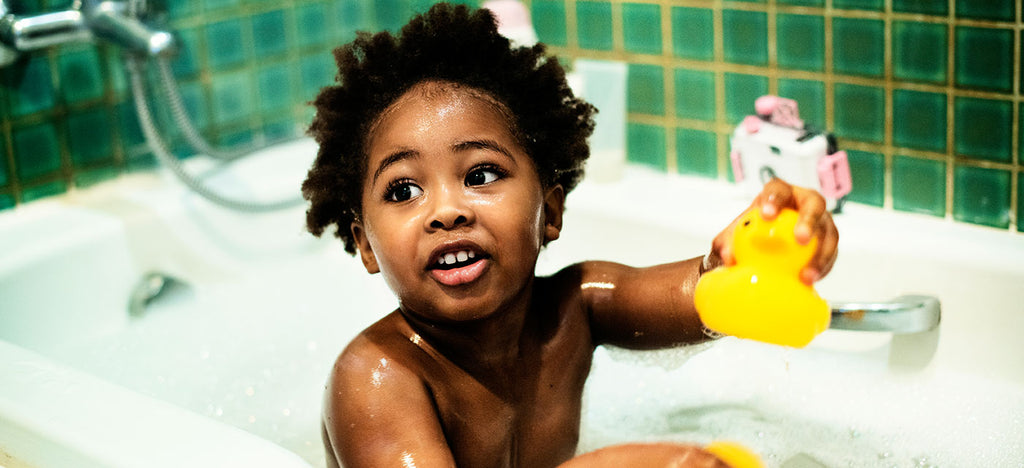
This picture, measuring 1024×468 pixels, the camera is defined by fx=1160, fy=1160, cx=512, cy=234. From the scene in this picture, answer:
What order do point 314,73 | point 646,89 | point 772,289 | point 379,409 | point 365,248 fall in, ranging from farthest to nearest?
point 314,73 < point 646,89 < point 365,248 < point 379,409 < point 772,289

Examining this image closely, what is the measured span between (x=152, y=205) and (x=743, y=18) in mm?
843

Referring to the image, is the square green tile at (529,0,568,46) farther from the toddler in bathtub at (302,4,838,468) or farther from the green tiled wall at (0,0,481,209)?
the toddler in bathtub at (302,4,838,468)

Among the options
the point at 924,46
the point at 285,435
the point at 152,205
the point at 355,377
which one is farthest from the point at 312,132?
the point at 924,46

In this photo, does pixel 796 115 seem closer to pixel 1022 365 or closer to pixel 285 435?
pixel 1022 365

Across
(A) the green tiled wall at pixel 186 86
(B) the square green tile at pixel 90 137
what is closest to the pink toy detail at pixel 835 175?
(A) the green tiled wall at pixel 186 86

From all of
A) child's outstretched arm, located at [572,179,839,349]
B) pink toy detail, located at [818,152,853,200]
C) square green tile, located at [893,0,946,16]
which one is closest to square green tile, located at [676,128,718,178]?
pink toy detail, located at [818,152,853,200]

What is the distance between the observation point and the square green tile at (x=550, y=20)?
5.63 ft

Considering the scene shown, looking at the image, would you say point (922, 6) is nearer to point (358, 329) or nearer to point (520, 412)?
point (520, 412)

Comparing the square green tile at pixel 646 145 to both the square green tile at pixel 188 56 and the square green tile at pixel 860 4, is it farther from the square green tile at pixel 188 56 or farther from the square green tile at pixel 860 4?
the square green tile at pixel 188 56

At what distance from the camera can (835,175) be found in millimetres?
1401

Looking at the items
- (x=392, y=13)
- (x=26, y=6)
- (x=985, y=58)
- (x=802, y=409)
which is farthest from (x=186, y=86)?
(x=985, y=58)

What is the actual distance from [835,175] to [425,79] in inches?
24.1

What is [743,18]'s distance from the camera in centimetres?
151

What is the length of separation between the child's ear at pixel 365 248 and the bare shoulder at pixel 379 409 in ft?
0.21
